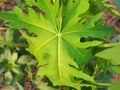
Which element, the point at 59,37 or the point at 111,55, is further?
the point at 59,37

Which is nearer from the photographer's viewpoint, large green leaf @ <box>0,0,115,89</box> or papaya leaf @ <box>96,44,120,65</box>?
papaya leaf @ <box>96,44,120,65</box>

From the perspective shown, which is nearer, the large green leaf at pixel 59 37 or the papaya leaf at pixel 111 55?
the papaya leaf at pixel 111 55

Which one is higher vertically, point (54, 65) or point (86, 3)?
point (86, 3)

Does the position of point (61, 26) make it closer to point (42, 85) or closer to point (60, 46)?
point (60, 46)

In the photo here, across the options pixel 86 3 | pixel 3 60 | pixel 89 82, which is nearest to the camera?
pixel 86 3

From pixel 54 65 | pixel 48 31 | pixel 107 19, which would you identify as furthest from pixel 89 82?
pixel 107 19

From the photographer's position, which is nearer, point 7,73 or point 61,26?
point 61,26

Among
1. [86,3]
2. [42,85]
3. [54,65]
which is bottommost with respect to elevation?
[42,85]

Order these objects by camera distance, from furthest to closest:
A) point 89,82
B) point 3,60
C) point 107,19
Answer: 1. point 107,19
2. point 3,60
3. point 89,82
